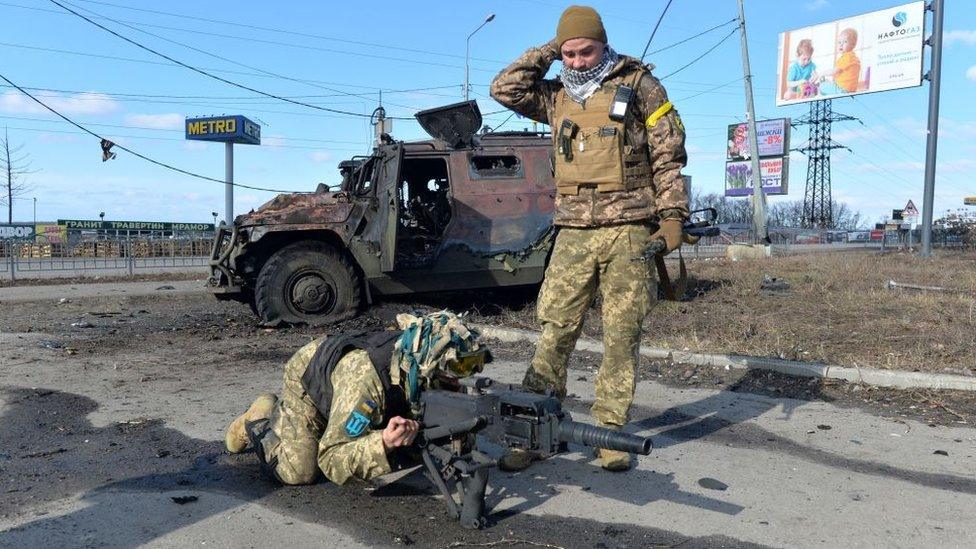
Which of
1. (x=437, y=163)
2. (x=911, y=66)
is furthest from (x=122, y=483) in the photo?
(x=911, y=66)

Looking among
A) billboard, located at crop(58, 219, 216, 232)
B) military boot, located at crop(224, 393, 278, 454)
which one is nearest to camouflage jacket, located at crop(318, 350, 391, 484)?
military boot, located at crop(224, 393, 278, 454)

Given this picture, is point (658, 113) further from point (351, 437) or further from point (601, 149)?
point (351, 437)

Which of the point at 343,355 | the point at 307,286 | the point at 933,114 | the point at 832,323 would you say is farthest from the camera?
the point at 933,114

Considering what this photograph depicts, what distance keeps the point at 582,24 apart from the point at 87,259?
58.0 ft

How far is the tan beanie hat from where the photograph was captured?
3242 mm

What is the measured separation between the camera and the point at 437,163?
8.37 m

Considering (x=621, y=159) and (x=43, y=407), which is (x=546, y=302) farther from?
(x=43, y=407)

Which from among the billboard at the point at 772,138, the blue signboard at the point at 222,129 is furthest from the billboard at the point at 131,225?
the billboard at the point at 772,138

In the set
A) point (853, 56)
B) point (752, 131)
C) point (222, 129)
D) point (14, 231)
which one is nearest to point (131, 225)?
point (222, 129)

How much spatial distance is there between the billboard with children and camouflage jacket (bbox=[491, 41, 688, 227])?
2553cm

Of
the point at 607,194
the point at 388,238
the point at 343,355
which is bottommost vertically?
the point at 343,355

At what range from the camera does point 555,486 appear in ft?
10.00

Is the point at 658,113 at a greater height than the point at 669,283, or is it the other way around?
the point at 658,113

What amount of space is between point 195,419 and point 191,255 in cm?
1736
